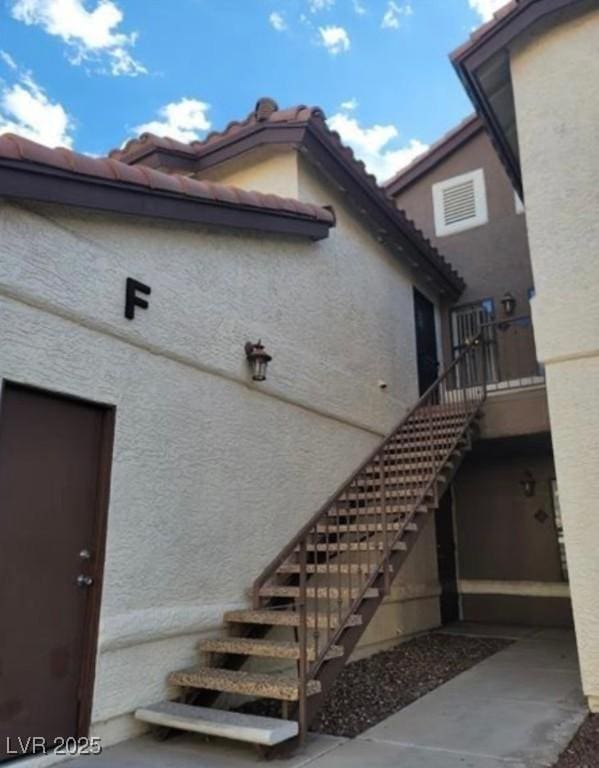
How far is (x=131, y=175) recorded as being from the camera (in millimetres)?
4465

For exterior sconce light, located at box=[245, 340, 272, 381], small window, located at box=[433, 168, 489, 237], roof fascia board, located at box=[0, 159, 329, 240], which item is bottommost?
exterior sconce light, located at box=[245, 340, 272, 381]

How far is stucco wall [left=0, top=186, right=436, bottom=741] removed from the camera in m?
4.04

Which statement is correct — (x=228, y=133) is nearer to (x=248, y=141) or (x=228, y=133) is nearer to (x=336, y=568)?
(x=248, y=141)

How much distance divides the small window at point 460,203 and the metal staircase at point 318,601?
5134 millimetres

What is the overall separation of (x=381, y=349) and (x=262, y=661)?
4654mm

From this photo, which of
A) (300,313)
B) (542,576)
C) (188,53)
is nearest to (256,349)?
(300,313)

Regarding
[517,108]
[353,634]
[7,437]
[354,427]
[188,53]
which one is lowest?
[353,634]

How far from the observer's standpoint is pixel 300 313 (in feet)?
22.4

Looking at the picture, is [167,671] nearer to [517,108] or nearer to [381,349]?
[381,349]

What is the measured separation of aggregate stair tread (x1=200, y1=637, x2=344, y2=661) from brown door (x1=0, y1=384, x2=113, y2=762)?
1.07 metres

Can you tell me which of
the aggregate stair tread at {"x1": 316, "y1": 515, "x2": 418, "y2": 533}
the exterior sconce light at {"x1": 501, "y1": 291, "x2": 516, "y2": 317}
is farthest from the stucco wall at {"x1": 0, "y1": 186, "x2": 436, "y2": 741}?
the exterior sconce light at {"x1": 501, "y1": 291, "x2": 516, "y2": 317}

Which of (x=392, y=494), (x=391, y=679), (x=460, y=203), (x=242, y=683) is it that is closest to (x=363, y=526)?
(x=392, y=494)

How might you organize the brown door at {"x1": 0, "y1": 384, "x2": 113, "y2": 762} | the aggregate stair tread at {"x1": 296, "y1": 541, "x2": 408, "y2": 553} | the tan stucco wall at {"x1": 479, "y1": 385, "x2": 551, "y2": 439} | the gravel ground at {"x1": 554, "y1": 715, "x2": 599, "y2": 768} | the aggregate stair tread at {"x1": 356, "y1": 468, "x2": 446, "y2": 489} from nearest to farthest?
1. the brown door at {"x1": 0, "y1": 384, "x2": 113, "y2": 762}
2. the gravel ground at {"x1": 554, "y1": 715, "x2": 599, "y2": 768}
3. the aggregate stair tread at {"x1": 296, "y1": 541, "x2": 408, "y2": 553}
4. the aggregate stair tread at {"x1": 356, "y1": 468, "x2": 446, "y2": 489}
5. the tan stucco wall at {"x1": 479, "y1": 385, "x2": 551, "y2": 439}

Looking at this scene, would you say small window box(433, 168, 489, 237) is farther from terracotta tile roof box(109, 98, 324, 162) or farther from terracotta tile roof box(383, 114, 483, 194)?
terracotta tile roof box(109, 98, 324, 162)
